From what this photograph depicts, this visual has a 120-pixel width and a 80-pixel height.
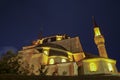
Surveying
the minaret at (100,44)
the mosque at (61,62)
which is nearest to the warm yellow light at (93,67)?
the mosque at (61,62)

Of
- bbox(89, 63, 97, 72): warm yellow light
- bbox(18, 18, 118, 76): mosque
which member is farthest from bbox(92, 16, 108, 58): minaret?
bbox(89, 63, 97, 72): warm yellow light

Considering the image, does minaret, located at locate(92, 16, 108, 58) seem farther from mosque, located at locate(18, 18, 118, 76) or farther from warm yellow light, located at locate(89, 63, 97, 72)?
warm yellow light, located at locate(89, 63, 97, 72)

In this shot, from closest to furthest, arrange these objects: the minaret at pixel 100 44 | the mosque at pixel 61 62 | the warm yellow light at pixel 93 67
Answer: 1. the mosque at pixel 61 62
2. the warm yellow light at pixel 93 67
3. the minaret at pixel 100 44

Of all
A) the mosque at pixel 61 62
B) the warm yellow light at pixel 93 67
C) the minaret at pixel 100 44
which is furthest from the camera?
the minaret at pixel 100 44

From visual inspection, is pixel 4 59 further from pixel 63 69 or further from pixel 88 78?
pixel 63 69

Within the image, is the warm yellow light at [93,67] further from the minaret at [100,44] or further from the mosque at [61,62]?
the minaret at [100,44]

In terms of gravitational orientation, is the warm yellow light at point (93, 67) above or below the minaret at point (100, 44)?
below

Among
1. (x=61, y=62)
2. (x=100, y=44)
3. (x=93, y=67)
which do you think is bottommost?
(x=93, y=67)

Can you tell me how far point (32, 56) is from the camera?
1339 inches

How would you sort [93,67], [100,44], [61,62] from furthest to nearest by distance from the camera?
[100,44], [61,62], [93,67]

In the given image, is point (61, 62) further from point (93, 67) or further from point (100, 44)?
point (100, 44)

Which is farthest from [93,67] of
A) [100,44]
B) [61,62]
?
[100,44]

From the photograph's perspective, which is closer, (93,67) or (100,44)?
(93,67)

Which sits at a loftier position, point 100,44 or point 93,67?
point 100,44
